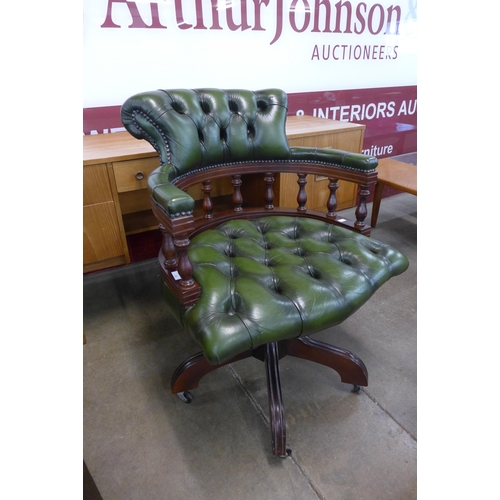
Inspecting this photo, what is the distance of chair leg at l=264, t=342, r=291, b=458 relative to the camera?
3.47ft

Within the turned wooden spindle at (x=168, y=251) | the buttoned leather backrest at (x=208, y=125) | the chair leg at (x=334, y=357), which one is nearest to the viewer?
the turned wooden spindle at (x=168, y=251)

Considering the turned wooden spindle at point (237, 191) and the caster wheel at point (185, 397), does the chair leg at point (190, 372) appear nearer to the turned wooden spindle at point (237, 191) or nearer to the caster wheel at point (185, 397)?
the caster wheel at point (185, 397)

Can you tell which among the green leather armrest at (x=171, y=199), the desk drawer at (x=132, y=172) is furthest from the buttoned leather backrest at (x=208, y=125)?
the desk drawer at (x=132, y=172)

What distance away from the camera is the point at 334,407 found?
1.25 m

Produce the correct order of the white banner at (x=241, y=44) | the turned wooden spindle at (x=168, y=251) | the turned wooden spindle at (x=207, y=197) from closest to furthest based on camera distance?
the turned wooden spindle at (x=168, y=251) → the turned wooden spindle at (x=207, y=197) → the white banner at (x=241, y=44)

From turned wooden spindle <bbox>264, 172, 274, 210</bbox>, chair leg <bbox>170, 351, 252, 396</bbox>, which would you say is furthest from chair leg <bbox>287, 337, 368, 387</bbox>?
turned wooden spindle <bbox>264, 172, 274, 210</bbox>

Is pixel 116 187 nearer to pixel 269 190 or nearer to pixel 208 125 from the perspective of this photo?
pixel 208 125

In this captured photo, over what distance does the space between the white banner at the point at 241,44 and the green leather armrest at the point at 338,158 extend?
106 cm

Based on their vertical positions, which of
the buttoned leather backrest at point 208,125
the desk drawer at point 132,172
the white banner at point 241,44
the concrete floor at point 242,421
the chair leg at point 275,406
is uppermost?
the white banner at point 241,44

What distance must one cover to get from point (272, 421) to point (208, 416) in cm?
27

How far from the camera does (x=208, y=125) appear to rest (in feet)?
4.16

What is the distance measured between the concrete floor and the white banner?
136 cm

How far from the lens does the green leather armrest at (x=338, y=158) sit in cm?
120
